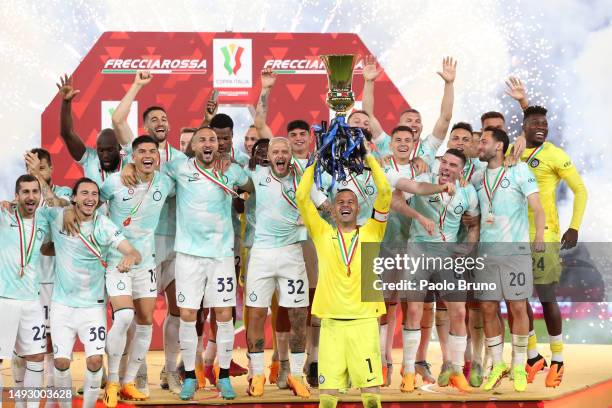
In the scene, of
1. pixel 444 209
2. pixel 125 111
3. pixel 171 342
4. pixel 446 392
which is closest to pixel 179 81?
pixel 125 111

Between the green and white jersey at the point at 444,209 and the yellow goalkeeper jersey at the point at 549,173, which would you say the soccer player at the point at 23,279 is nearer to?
the green and white jersey at the point at 444,209

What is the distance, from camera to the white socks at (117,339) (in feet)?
25.0

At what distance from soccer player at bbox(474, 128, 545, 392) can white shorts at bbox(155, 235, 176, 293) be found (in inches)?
81.3

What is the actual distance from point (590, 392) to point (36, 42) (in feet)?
21.5

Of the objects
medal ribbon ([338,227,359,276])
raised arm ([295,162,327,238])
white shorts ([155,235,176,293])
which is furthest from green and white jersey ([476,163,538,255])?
white shorts ([155,235,176,293])

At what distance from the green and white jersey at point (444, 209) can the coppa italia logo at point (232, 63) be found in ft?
9.25

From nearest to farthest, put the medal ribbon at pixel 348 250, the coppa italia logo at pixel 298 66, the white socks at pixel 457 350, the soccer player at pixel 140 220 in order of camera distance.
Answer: the medal ribbon at pixel 348 250 < the soccer player at pixel 140 220 < the white socks at pixel 457 350 < the coppa italia logo at pixel 298 66

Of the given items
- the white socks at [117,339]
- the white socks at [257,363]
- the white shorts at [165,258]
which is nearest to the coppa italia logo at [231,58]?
the white shorts at [165,258]

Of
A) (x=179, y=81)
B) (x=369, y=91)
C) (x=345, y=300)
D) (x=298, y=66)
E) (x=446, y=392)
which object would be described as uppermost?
(x=298, y=66)

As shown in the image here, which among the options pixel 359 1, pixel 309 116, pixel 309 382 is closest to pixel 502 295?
pixel 309 382

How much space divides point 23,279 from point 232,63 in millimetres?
3689

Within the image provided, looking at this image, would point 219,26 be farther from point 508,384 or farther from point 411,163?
point 508,384

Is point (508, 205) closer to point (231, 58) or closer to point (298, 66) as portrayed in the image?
point (298, 66)

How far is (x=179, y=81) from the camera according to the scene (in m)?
10.5
